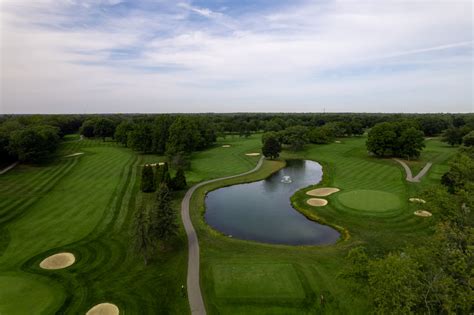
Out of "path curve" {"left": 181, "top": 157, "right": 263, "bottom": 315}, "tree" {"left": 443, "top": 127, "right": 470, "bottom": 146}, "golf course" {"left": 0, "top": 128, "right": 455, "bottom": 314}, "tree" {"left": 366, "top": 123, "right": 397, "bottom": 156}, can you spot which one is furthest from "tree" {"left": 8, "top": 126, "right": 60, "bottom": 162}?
"tree" {"left": 443, "top": 127, "right": 470, "bottom": 146}

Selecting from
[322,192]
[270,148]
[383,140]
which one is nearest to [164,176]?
[322,192]

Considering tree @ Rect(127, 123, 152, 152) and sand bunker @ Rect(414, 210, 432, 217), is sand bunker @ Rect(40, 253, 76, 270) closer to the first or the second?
sand bunker @ Rect(414, 210, 432, 217)

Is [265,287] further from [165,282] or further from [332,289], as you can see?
[165,282]

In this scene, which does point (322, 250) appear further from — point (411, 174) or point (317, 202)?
point (411, 174)

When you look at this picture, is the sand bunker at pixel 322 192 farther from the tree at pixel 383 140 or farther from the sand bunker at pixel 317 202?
the tree at pixel 383 140

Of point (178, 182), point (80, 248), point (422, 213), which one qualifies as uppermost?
point (178, 182)
